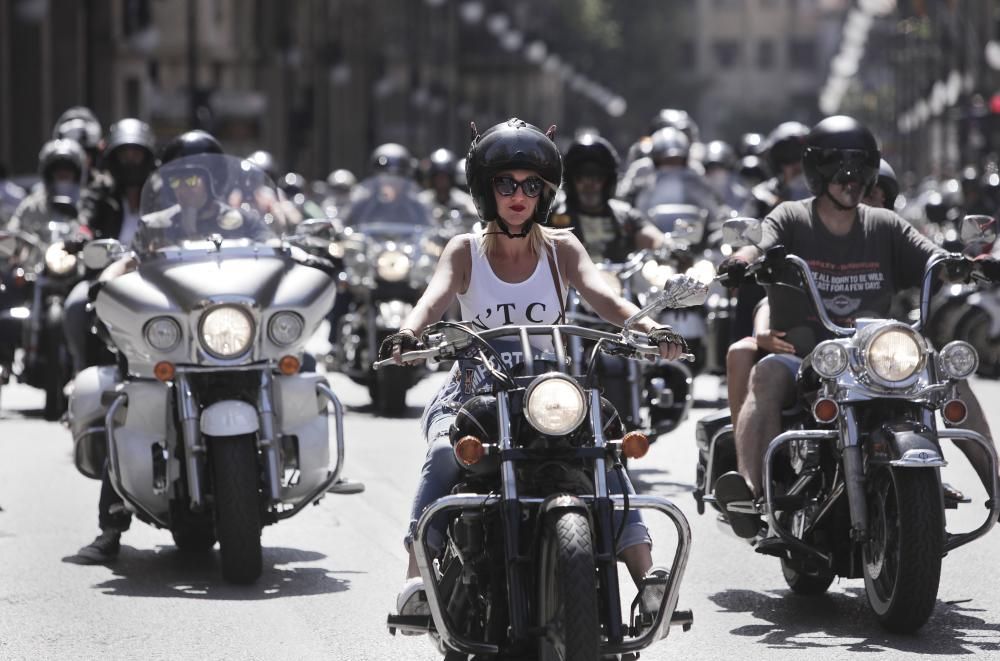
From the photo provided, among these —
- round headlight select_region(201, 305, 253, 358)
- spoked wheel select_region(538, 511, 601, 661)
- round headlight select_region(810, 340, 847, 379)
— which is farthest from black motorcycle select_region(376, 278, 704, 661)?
round headlight select_region(201, 305, 253, 358)

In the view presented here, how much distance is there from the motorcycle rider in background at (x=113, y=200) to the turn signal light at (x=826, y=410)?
15.7 ft

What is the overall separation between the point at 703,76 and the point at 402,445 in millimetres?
141607

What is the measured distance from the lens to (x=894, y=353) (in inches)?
298

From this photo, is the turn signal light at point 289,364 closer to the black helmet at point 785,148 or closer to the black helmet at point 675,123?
the black helmet at point 785,148

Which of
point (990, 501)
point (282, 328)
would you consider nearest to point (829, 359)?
point (990, 501)

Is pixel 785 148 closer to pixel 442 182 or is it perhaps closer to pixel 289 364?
pixel 289 364

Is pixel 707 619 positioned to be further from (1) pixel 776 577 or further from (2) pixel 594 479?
(2) pixel 594 479

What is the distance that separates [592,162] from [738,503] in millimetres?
4322

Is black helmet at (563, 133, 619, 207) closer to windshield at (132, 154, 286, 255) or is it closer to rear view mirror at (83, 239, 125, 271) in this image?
windshield at (132, 154, 286, 255)

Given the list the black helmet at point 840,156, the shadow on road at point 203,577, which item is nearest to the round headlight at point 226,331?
the shadow on road at point 203,577

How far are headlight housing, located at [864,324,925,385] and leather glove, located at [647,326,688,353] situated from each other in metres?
1.39

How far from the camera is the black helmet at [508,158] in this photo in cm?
658

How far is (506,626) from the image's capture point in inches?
241

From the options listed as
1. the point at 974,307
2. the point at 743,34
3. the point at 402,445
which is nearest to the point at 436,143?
the point at 974,307
